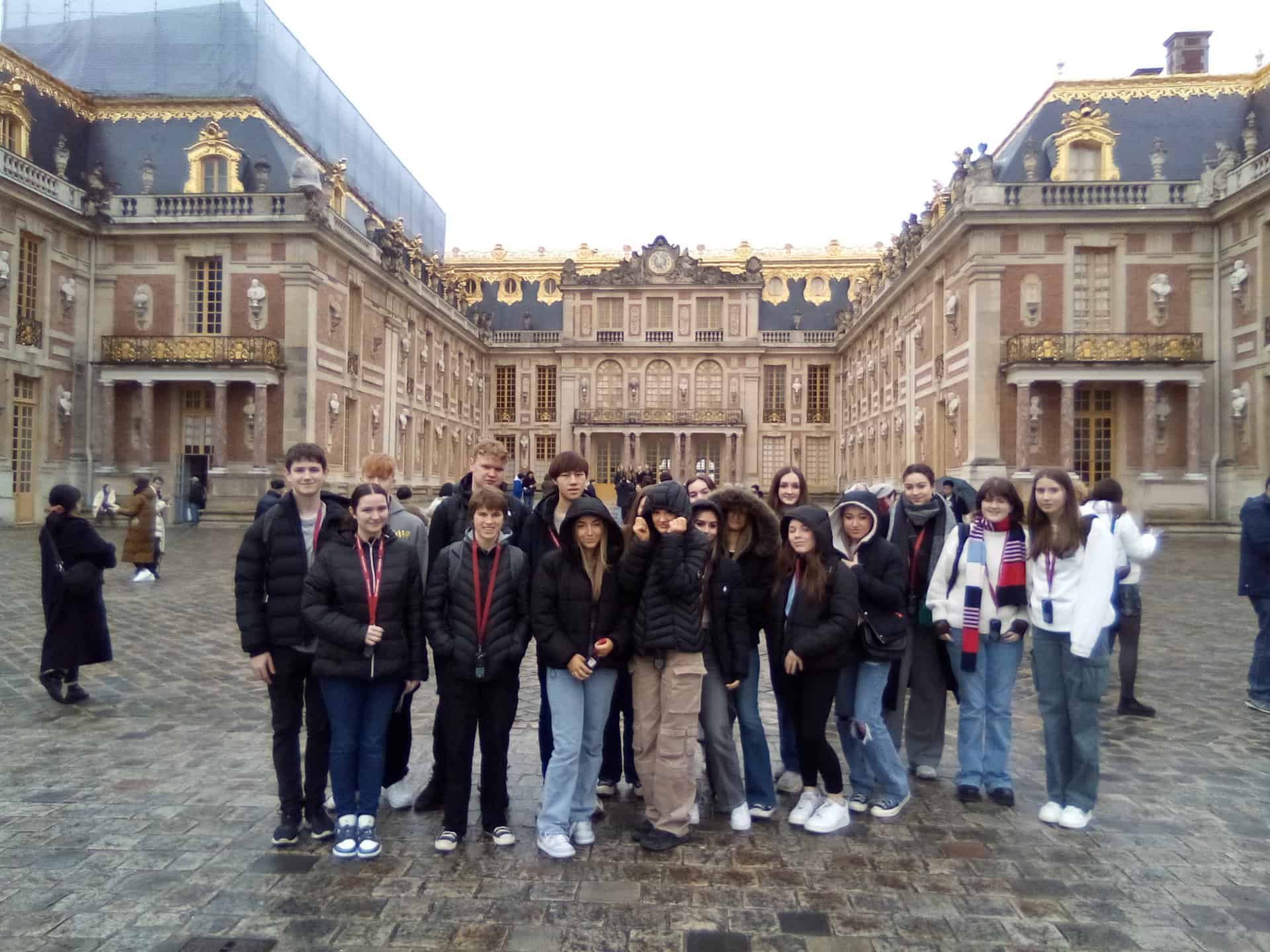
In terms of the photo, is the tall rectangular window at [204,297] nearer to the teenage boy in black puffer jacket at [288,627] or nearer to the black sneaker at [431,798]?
the teenage boy in black puffer jacket at [288,627]

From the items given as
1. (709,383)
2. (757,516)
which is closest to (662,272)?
(709,383)

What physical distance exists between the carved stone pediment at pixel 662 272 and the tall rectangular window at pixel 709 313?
0.89 m

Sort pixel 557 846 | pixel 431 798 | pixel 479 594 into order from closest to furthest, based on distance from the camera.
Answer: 1. pixel 557 846
2. pixel 479 594
3. pixel 431 798

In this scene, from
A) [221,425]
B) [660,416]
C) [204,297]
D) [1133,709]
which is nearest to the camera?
[1133,709]

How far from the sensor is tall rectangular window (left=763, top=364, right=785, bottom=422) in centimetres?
4572

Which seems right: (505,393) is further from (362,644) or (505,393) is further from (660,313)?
(362,644)

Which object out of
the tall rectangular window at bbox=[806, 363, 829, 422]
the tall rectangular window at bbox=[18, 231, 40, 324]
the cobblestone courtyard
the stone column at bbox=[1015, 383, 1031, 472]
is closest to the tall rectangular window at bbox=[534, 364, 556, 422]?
the tall rectangular window at bbox=[806, 363, 829, 422]

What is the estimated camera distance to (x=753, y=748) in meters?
4.56

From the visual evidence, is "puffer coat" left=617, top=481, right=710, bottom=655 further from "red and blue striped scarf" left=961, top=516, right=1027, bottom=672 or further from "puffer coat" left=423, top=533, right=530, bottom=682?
"red and blue striped scarf" left=961, top=516, right=1027, bottom=672

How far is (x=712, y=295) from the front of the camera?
45.9 m

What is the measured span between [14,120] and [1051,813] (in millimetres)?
27577

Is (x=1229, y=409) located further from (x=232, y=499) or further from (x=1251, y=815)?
(x=232, y=499)

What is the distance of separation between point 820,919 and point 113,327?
2646 centimetres

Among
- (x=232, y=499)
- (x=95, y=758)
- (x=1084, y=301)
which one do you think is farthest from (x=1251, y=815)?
(x=232, y=499)
